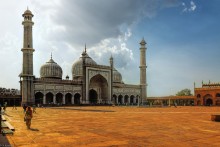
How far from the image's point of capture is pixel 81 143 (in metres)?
6.57

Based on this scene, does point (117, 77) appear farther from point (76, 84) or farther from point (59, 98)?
point (59, 98)

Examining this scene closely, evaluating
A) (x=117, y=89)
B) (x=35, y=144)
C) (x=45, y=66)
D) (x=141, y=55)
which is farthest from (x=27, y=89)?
(x=35, y=144)

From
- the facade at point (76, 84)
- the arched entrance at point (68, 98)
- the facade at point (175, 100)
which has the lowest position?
the facade at point (175, 100)

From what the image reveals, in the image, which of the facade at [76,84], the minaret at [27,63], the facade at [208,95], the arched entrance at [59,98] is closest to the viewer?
the minaret at [27,63]

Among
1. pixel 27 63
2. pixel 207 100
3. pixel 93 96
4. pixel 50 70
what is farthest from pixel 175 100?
pixel 27 63

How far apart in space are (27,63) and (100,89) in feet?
62.1

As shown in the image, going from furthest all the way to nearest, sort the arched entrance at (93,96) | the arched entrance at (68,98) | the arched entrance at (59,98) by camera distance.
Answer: the arched entrance at (93,96)
the arched entrance at (68,98)
the arched entrance at (59,98)

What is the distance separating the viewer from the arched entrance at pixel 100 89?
56094mm

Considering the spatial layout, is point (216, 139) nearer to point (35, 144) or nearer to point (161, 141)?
point (161, 141)

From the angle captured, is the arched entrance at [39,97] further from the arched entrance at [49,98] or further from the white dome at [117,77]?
the white dome at [117,77]

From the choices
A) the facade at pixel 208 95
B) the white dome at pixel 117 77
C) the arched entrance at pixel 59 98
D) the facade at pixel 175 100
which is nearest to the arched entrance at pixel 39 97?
the arched entrance at pixel 59 98

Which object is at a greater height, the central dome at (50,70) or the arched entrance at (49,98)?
the central dome at (50,70)

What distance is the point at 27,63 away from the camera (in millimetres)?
43562

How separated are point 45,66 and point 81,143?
164ft
